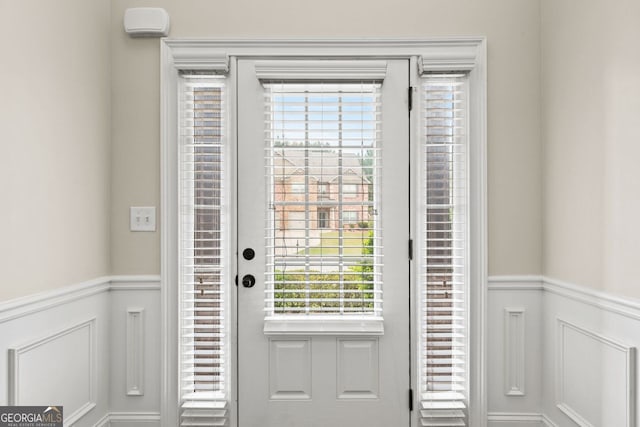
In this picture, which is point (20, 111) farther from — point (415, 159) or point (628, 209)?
point (628, 209)

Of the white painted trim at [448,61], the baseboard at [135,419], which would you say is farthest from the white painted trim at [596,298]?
the baseboard at [135,419]

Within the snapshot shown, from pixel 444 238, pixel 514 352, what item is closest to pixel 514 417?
pixel 514 352

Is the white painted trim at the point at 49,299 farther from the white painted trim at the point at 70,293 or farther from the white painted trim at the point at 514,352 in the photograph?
the white painted trim at the point at 514,352

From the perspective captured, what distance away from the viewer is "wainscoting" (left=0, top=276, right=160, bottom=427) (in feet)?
5.62

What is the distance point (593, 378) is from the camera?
1.96m

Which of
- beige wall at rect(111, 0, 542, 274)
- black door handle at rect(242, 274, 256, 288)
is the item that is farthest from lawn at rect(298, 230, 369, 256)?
beige wall at rect(111, 0, 542, 274)

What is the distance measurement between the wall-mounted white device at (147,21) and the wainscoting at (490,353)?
4.08ft

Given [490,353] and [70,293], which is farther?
[490,353]

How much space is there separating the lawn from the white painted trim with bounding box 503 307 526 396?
2.69ft

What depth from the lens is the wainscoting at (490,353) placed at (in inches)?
68.9

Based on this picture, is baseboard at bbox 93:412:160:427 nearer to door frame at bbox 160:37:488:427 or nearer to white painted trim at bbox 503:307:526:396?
door frame at bbox 160:37:488:427

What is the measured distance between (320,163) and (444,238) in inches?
29.1

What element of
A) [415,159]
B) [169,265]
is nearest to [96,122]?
[169,265]

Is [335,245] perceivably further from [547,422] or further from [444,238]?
[547,422]
